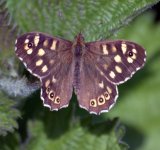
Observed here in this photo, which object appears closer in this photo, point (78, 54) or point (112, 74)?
point (112, 74)

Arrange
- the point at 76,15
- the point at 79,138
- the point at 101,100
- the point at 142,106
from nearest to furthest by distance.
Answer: the point at 101,100 → the point at 76,15 → the point at 79,138 → the point at 142,106

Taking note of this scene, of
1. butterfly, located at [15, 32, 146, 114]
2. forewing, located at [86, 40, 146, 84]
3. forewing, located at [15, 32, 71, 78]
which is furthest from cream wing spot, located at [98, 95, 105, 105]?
forewing, located at [15, 32, 71, 78]

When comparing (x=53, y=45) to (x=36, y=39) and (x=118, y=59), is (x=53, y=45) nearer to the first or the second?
(x=36, y=39)

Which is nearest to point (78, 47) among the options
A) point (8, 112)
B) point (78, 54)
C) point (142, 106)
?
point (78, 54)

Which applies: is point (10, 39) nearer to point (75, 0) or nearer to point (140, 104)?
point (75, 0)

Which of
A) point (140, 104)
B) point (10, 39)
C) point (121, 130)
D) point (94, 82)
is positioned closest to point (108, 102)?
point (94, 82)

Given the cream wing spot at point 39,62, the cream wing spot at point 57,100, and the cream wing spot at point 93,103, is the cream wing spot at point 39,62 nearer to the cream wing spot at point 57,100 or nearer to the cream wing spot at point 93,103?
the cream wing spot at point 57,100

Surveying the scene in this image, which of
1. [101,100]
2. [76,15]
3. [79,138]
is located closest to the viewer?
[101,100]
